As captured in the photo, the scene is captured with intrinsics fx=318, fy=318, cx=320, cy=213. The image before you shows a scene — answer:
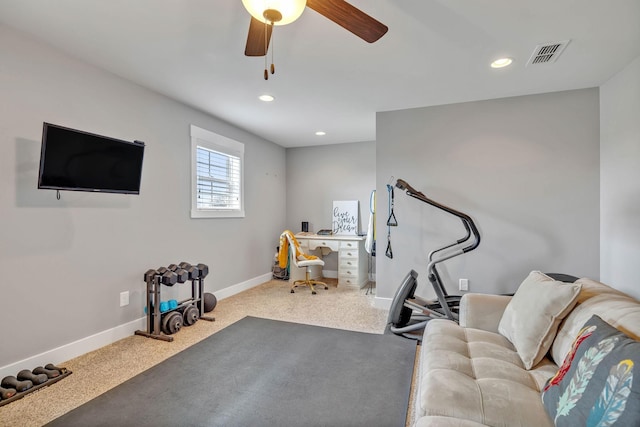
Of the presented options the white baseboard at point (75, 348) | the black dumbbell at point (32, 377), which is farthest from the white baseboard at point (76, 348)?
the black dumbbell at point (32, 377)

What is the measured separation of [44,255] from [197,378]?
4.89 feet

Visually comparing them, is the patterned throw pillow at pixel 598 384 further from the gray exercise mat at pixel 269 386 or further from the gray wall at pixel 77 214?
the gray wall at pixel 77 214

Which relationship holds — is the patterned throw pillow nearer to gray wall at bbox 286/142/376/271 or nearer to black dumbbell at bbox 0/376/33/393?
black dumbbell at bbox 0/376/33/393

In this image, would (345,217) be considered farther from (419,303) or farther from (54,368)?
(54,368)

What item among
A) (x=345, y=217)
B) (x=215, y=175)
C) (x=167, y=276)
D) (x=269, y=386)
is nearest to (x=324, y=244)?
(x=345, y=217)

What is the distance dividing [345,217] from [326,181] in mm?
761

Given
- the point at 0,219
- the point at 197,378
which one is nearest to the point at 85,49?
the point at 0,219

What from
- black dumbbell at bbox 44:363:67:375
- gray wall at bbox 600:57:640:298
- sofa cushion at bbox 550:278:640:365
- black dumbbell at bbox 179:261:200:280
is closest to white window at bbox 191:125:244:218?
black dumbbell at bbox 179:261:200:280

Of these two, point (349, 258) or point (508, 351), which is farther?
point (349, 258)

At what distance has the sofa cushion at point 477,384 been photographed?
3.92 feet

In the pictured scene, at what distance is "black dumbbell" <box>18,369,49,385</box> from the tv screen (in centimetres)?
128

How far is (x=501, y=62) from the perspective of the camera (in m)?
2.64

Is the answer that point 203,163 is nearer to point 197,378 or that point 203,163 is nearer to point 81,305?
point 81,305

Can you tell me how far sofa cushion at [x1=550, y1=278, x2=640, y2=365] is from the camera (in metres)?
1.35
